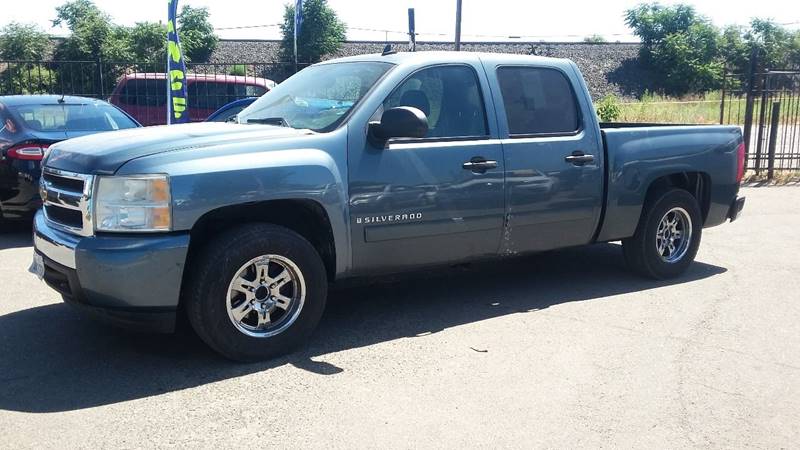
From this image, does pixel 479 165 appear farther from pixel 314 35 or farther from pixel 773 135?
pixel 314 35

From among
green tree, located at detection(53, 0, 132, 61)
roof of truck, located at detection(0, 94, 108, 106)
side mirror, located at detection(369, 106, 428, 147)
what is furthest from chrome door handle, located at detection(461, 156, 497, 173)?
green tree, located at detection(53, 0, 132, 61)

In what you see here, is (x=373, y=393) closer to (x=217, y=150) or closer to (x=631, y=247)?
(x=217, y=150)

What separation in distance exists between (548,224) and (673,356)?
1.45 metres

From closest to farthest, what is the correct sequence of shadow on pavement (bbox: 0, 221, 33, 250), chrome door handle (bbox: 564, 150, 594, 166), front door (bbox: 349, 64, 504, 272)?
front door (bbox: 349, 64, 504, 272) → chrome door handle (bbox: 564, 150, 594, 166) → shadow on pavement (bbox: 0, 221, 33, 250)

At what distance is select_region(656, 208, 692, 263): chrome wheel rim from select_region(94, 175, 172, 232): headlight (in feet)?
14.7

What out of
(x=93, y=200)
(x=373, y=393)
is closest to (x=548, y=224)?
(x=373, y=393)

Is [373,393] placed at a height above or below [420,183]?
below

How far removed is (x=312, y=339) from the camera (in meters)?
5.20

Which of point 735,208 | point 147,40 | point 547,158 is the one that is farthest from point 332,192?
point 147,40

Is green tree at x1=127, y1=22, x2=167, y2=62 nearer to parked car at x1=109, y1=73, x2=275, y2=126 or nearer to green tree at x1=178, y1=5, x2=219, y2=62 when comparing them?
green tree at x1=178, y1=5, x2=219, y2=62

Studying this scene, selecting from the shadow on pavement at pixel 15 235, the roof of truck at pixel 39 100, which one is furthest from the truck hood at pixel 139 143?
the roof of truck at pixel 39 100

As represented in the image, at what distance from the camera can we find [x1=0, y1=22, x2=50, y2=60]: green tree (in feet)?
124

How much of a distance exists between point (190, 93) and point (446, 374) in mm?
12071

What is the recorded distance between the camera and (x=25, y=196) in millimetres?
8070
